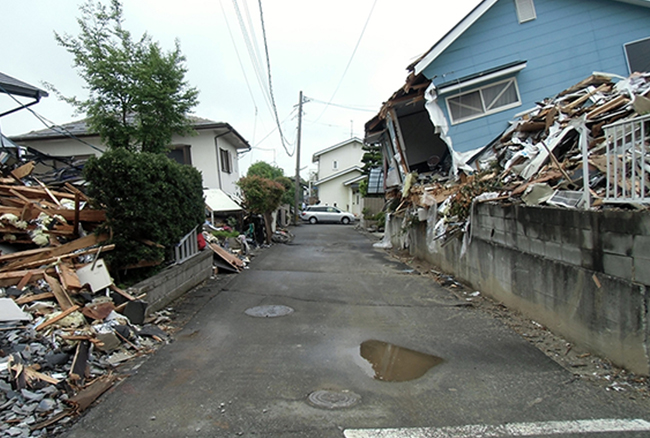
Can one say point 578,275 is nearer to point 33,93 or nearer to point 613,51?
point 613,51

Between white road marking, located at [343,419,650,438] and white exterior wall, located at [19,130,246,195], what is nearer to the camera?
white road marking, located at [343,419,650,438]

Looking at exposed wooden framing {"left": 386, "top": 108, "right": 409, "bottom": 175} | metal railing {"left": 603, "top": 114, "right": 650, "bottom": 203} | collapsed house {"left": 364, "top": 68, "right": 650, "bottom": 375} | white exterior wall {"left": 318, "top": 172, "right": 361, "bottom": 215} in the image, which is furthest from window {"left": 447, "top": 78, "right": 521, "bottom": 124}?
white exterior wall {"left": 318, "top": 172, "right": 361, "bottom": 215}

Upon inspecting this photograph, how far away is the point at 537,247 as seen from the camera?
5.20 metres

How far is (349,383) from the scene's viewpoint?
3.74 meters

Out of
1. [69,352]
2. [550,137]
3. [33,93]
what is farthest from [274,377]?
[33,93]

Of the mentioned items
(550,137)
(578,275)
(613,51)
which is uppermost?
(613,51)

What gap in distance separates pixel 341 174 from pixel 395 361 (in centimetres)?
3502

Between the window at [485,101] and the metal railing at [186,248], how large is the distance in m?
8.06

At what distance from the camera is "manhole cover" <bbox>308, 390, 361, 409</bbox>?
130 inches

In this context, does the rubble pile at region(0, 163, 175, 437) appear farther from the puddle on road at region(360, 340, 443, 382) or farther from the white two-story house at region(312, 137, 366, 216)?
the white two-story house at region(312, 137, 366, 216)

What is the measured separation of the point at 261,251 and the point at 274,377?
10211 millimetres

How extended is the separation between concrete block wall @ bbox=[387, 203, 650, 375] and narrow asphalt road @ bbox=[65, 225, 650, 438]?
0.55 metres

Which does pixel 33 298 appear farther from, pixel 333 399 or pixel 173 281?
pixel 333 399

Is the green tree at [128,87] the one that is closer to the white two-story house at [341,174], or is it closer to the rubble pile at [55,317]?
the rubble pile at [55,317]
